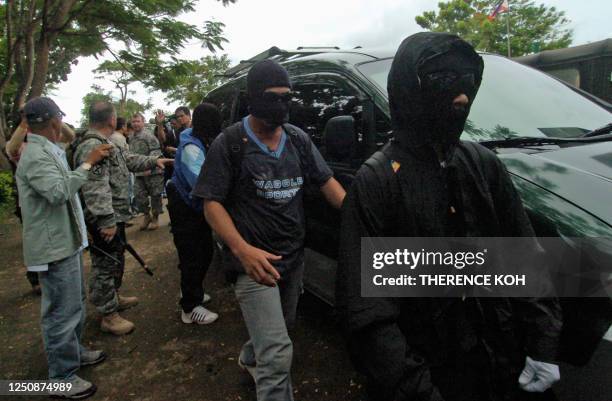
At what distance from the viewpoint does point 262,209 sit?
2.07 metres

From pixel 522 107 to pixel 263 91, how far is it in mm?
1710

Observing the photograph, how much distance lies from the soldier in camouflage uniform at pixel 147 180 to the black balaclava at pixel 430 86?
616cm

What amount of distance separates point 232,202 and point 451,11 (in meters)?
33.2

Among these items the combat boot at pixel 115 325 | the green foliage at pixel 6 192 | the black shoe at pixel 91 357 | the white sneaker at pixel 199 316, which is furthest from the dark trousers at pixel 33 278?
the green foliage at pixel 6 192

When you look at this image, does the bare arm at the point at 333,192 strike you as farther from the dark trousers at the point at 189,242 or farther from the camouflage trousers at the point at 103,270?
the camouflage trousers at the point at 103,270

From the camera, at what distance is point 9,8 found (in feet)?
29.3

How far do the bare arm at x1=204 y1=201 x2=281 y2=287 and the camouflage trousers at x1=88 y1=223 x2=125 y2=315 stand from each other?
1.91 m

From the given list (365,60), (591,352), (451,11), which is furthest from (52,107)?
(451,11)

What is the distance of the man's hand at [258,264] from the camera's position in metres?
1.89

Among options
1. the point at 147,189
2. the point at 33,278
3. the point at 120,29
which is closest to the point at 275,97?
the point at 33,278

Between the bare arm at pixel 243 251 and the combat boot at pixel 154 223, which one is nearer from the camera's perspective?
the bare arm at pixel 243 251

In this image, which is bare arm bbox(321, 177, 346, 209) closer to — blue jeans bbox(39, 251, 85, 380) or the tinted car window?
the tinted car window

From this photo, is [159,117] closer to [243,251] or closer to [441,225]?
[243,251]

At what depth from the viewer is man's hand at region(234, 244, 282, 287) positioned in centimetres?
189
